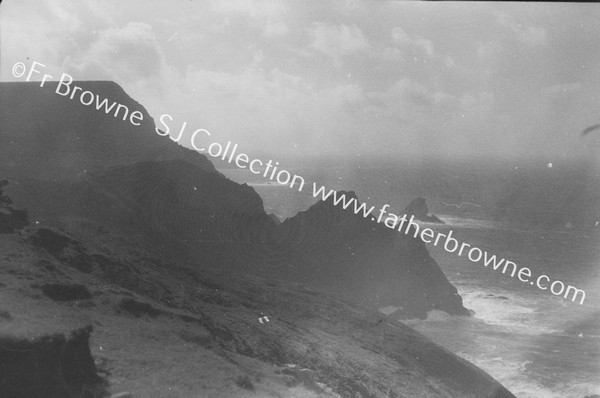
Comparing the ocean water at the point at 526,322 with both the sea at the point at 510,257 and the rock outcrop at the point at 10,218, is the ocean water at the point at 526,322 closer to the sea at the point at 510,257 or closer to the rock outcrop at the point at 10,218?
the sea at the point at 510,257

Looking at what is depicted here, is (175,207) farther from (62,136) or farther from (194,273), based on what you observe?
(62,136)

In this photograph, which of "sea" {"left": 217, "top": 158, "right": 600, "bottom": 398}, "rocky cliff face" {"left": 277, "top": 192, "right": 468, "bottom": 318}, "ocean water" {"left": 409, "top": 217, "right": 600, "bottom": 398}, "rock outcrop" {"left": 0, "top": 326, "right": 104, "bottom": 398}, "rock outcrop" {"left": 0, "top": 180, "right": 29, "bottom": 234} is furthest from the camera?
"rocky cliff face" {"left": 277, "top": 192, "right": 468, "bottom": 318}

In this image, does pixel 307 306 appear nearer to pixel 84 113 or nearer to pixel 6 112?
pixel 84 113

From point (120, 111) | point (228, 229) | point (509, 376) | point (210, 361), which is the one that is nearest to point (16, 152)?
point (120, 111)

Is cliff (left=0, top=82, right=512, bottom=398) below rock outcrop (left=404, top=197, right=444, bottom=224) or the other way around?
below

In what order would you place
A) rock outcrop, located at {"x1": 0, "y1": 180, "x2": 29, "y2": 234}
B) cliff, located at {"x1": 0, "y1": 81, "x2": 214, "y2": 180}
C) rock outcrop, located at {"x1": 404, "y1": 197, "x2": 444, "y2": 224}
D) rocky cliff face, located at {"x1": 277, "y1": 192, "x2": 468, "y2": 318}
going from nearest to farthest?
1. rock outcrop, located at {"x1": 0, "y1": 180, "x2": 29, "y2": 234}
2. cliff, located at {"x1": 0, "y1": 81, "x2": 214, "y2": 180}
3. rocky cliff face, located at {"x1": 277, "y1": 192, "x2": 468, "y2": 318}
4. rock outcrop, located at {"x1": 404, "y1": 197, "x2": 444, "y2": 224}

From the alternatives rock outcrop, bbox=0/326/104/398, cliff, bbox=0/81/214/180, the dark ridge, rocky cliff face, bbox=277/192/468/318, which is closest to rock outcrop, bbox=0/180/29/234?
the dark ridge

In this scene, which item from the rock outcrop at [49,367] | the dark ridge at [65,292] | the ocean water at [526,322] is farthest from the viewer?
the ocean water at [526,322]

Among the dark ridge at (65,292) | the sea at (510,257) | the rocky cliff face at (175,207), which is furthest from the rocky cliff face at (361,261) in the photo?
the dark ridge at (65,292)

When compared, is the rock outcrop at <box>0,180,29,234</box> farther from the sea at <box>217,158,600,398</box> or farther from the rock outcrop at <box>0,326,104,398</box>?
the sea at <box>217,158,600,398</box>
